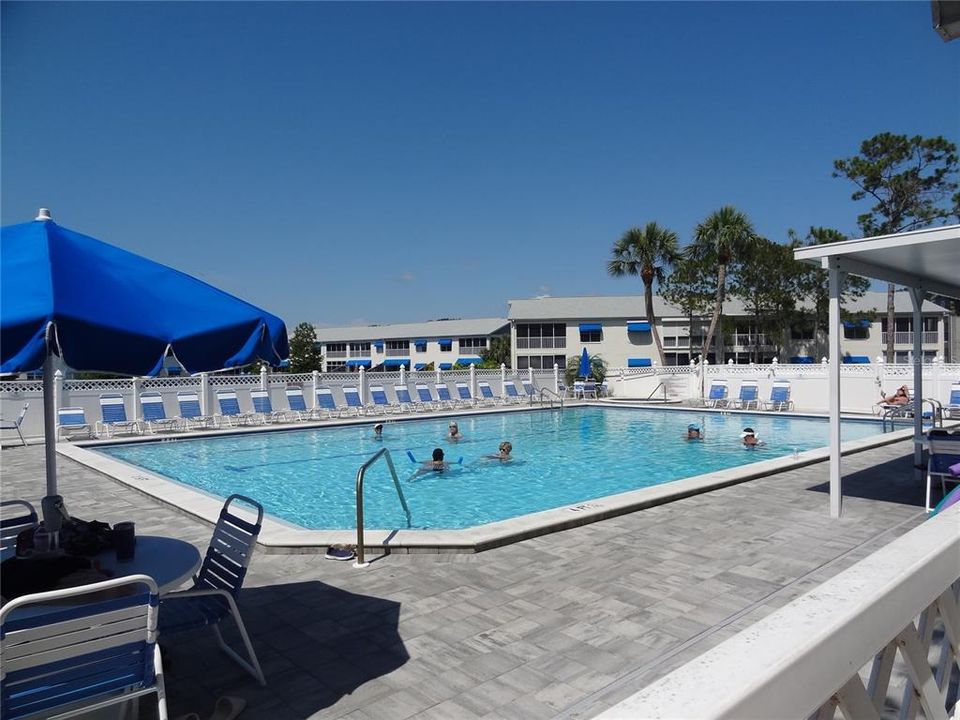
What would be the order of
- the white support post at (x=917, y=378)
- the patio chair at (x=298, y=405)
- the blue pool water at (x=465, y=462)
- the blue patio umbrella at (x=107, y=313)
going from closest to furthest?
the blue patio umbrella at (x=107, y=313) < the white support post at (x=917, y=378) < the blue pool water at (x=465, y=462) < the patio chair at (x=298, y=405)

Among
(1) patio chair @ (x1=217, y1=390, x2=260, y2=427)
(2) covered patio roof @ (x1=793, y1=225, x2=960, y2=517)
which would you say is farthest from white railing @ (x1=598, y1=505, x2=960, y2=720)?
(1) patio chair @ (x1=217, y1=390, x2=260, y2=427)

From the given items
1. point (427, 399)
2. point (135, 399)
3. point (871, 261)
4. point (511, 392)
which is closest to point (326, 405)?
point (427, 399)

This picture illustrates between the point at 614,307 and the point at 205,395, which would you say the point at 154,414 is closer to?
the point at 205,395

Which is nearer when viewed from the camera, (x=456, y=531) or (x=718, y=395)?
(x=456, y=531)

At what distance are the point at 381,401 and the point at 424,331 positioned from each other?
3867 centimetres

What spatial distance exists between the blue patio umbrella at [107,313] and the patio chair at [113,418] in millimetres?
13955

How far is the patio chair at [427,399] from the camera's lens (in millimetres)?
22891

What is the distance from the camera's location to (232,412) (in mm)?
18094

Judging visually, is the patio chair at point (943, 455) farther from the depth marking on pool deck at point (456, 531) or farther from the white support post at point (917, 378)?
the depth marking on pool deck at point (456, 531)

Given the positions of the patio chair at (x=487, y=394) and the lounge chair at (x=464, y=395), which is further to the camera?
the patio chair at (x=487, y=394)

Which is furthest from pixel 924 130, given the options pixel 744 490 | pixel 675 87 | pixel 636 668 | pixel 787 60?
pixel 636 668

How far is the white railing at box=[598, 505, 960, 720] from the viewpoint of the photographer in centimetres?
96

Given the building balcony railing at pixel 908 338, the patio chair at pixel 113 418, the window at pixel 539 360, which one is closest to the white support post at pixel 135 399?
the patio chair at pixel 113 418

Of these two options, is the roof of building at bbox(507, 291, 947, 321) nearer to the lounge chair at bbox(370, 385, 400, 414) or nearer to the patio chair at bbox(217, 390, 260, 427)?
the lounge chair at bbox(370, 385, 400, 414)
